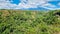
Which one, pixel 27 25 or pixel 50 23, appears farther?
pixel 50 23

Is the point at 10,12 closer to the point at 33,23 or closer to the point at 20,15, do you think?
the point at 20,15

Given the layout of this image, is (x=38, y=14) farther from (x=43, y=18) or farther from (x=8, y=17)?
(x=8, y=17)

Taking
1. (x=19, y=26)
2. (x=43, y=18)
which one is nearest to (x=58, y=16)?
(x=43, y=18)

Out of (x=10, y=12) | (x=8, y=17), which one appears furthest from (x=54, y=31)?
(x=10, y=12)

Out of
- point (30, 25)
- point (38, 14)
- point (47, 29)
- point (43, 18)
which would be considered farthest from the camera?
point (38, 14)

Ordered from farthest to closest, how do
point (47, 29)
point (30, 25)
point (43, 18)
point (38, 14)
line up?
point (38, 14) → point (43, 18) → point (30, 25) → point (47, 29)

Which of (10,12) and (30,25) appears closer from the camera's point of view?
(30,25)
